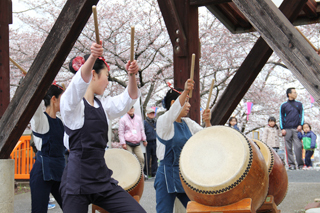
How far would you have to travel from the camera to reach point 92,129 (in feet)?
6.82

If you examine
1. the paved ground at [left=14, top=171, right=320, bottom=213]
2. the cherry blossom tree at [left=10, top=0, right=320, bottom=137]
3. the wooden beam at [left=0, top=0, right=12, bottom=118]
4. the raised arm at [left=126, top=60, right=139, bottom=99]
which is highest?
the cherry blossom tree at [left=10, top=0, right=320, bottom=137]

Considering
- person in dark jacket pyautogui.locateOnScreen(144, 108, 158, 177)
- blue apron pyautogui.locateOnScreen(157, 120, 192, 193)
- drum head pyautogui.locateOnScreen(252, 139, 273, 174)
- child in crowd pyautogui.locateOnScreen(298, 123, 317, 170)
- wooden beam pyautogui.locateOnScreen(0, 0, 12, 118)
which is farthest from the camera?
child in crowd pyautogui.locateOnScreen(298, 123, 317, 170)

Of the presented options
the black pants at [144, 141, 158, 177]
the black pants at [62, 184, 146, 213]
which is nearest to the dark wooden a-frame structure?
the black pants at [62, 184, 146, 213]

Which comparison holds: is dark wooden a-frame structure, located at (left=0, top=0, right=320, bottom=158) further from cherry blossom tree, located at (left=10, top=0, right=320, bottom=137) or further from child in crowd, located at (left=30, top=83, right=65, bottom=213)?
cherry blossom tree, located at (left=10, top=0, right=320, bottom=137)

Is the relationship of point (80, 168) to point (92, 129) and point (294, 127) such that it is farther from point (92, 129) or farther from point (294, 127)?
point (294, 127)

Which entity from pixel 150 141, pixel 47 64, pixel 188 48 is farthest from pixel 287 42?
pixel 150 141

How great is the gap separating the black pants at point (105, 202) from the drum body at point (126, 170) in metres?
1.33

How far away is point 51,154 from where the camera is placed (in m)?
3.15

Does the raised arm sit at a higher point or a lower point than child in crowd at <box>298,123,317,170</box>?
higher

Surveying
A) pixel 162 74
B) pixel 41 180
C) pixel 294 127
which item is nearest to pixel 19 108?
pixel 41 180

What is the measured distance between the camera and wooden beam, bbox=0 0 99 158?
2.75 m

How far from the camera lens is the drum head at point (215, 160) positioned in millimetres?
2570

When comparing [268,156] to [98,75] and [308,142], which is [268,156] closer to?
[98,75]

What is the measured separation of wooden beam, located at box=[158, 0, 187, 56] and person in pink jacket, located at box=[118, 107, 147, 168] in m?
3.26
